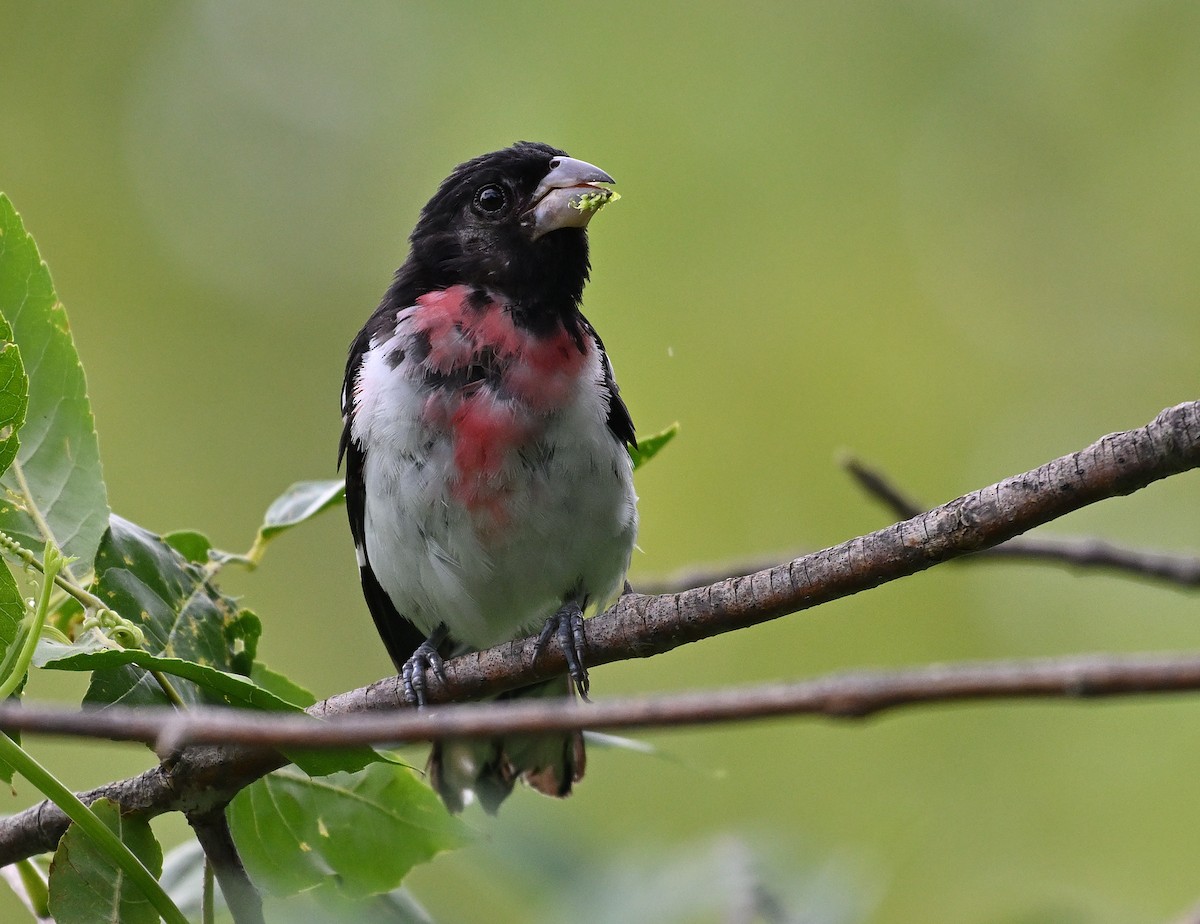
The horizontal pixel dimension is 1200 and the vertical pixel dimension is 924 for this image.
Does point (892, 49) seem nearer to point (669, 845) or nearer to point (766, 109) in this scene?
point (766, 109)

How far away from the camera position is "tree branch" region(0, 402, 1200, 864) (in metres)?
2.31

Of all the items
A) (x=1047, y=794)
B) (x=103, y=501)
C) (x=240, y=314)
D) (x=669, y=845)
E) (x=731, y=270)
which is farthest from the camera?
(x=240, y=314)

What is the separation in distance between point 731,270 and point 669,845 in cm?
1088

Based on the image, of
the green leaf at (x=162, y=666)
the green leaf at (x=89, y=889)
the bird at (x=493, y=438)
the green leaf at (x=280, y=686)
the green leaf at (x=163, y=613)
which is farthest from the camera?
the bird at (x=493, y=438)

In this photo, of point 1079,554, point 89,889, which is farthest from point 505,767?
point 89,889

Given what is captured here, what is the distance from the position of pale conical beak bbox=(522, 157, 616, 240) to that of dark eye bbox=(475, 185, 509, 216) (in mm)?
163

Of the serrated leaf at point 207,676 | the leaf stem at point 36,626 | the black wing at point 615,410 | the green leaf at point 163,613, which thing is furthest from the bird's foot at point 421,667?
the leaf stem at point 36,626

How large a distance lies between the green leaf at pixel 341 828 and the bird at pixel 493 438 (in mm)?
1294

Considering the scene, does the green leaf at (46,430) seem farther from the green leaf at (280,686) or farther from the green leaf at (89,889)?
the green leaf at (89,889)

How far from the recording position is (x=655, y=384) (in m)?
12.3

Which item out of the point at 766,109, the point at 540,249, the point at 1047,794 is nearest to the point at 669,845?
the point at 540,249

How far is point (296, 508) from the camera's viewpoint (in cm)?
385

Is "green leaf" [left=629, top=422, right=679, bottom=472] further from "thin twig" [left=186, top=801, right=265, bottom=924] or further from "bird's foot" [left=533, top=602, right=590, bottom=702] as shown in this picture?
"thin twig" [left=186, top=801, right=265, bottom=924]

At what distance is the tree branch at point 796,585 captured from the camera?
2307 millimetres
